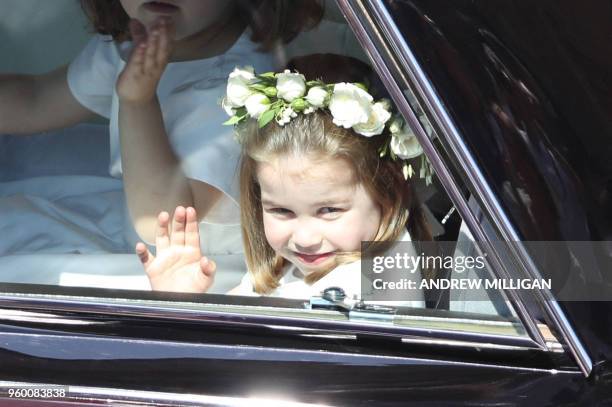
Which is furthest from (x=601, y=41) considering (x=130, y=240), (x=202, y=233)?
(x=130, y=240)

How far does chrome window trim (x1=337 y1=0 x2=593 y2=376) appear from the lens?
1.30 meters

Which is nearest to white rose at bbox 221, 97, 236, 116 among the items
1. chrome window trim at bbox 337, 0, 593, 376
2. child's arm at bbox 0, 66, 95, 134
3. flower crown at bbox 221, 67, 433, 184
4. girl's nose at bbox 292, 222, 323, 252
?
flower crown at bbox 221, 67, 433, 184

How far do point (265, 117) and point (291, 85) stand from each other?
0.23 ft

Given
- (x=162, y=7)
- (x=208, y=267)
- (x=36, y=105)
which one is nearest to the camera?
(x=208, y=267)

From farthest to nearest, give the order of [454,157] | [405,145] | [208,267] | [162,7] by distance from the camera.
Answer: [162,7] → [208,267] → [405,145] → [454,157]

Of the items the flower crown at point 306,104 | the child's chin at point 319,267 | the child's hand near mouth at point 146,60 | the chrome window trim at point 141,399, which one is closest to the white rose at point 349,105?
the flower crown at point 306,104

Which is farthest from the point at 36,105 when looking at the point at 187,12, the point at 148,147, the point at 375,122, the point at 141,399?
the point at 141,399

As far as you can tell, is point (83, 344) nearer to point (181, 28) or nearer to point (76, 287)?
point (76, 287)

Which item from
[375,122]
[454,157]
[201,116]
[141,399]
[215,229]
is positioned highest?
[201,116]

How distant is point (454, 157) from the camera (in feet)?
4.30

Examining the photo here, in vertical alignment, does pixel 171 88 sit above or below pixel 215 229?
above

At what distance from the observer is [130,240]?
1.79 metres

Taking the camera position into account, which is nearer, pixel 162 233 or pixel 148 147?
pixel 162 233

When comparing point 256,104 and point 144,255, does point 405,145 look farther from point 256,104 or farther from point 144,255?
point 144,255
